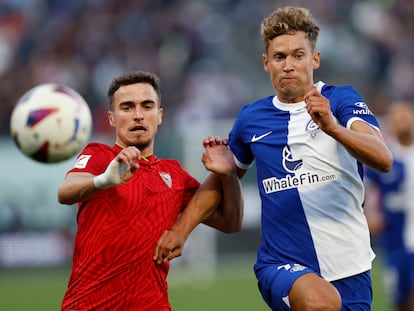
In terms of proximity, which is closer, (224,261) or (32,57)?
(224,261)

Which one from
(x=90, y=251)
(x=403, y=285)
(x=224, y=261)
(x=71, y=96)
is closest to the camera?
(x=90, y=251)

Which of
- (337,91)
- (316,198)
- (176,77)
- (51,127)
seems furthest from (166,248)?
(176,77)

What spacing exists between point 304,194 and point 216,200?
669mm

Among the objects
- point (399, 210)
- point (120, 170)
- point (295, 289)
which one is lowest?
point (295, 289)

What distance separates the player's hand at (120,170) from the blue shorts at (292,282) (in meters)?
1.21

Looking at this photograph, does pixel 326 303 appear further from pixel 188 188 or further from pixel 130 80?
pixel 130 80

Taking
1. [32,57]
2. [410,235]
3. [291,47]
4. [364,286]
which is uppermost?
[32,57]

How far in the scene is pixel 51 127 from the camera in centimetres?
702

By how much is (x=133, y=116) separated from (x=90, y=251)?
93cm

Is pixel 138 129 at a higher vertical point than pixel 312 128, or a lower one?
higher

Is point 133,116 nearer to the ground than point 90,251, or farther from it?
farther from it

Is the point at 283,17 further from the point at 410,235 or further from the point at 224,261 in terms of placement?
the point at 224,261

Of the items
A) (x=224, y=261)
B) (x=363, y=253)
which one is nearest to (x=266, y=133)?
(x=363, y=253)

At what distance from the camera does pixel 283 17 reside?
6441 mm
